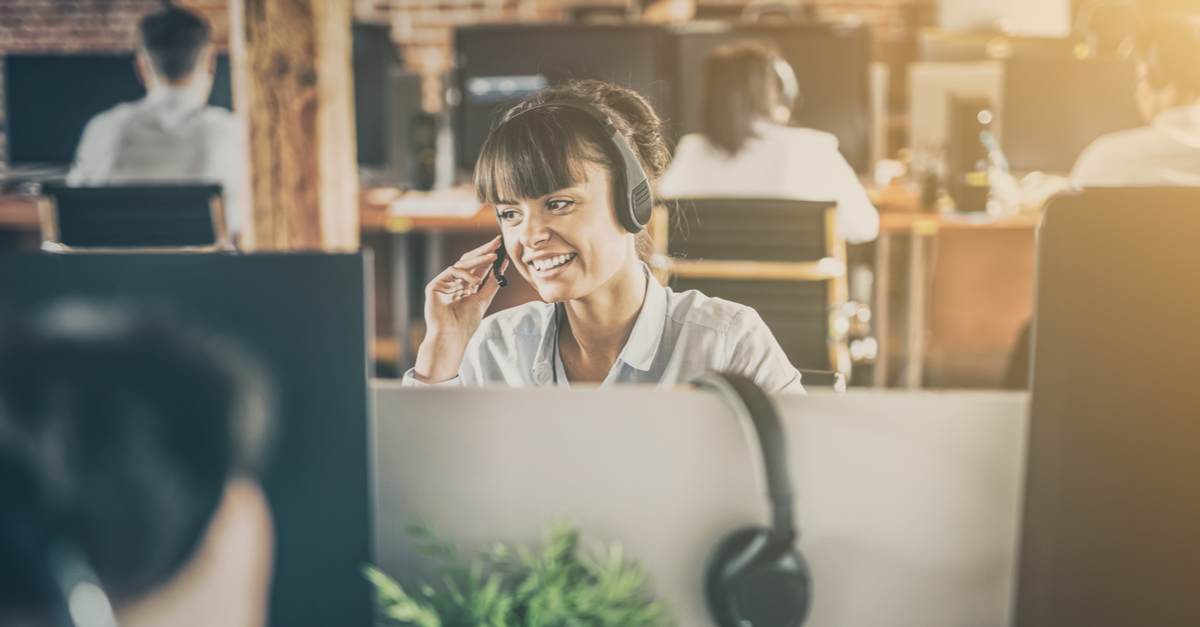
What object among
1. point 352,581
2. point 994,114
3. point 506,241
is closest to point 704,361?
point 506,241

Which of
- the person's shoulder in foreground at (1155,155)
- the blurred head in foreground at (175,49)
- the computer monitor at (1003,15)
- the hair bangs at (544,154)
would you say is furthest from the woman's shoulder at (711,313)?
the computer monitor at (1003,15)

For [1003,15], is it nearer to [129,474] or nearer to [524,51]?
[524,51]

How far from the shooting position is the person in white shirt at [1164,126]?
1951 millimetres

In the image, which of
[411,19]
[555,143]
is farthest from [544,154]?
[411,19]

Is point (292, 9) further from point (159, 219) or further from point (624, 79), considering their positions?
point (624, 79)

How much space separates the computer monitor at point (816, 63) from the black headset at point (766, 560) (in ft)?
8.36

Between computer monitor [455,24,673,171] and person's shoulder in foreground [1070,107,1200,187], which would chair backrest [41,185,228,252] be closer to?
computer monitor [455,24,673,171]

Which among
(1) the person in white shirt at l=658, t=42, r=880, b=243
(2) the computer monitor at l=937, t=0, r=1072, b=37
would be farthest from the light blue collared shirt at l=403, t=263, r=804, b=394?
(2) the computer monitor at l=937, t=0, r=1072, b=37

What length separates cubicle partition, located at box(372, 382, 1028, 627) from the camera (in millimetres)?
499

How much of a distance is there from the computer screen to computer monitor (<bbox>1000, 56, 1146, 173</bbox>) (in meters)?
3.01

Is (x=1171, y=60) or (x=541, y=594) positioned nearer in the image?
(x=541, y=594)

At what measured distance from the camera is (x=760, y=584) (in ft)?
1.57

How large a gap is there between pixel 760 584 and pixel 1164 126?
2167mm

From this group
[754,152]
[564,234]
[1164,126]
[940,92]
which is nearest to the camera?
[564,234]
